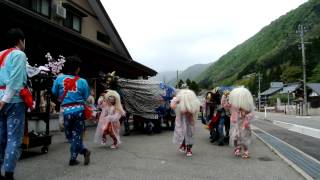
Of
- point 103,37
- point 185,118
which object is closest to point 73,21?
point 103,37

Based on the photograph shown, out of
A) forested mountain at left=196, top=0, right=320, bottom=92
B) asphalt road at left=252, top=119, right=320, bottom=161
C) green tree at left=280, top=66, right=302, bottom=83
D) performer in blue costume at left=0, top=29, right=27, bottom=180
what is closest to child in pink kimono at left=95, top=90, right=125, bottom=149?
performer in blue costume at left=0, top=29, right=27, bottom=180

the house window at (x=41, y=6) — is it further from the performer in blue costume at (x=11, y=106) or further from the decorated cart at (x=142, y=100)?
the performer in blue costume at (x=11, y=106)

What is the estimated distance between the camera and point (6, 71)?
5.30 metres

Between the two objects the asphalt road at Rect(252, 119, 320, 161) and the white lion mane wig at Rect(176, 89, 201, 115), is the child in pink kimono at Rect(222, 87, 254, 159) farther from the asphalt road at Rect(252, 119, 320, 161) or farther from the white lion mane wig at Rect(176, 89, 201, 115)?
the asphalt road at Rect(252, 119, 320, 161)

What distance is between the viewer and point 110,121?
32.6ft

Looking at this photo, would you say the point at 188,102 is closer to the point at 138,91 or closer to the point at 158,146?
the point at 158,146

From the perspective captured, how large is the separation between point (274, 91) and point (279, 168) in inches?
3585

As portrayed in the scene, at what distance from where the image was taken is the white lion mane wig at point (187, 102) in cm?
887

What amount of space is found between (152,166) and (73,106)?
1.92 metres

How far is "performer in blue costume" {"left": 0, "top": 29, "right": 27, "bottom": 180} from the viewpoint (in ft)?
16.9

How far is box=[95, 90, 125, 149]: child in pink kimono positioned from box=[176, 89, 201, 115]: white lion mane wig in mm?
2034

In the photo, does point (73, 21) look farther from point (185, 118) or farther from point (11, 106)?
point (11, 106)

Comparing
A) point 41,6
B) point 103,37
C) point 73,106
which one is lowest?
point 73,106

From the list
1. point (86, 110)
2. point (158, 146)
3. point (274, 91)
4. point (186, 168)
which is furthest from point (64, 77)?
point (274, 91)
